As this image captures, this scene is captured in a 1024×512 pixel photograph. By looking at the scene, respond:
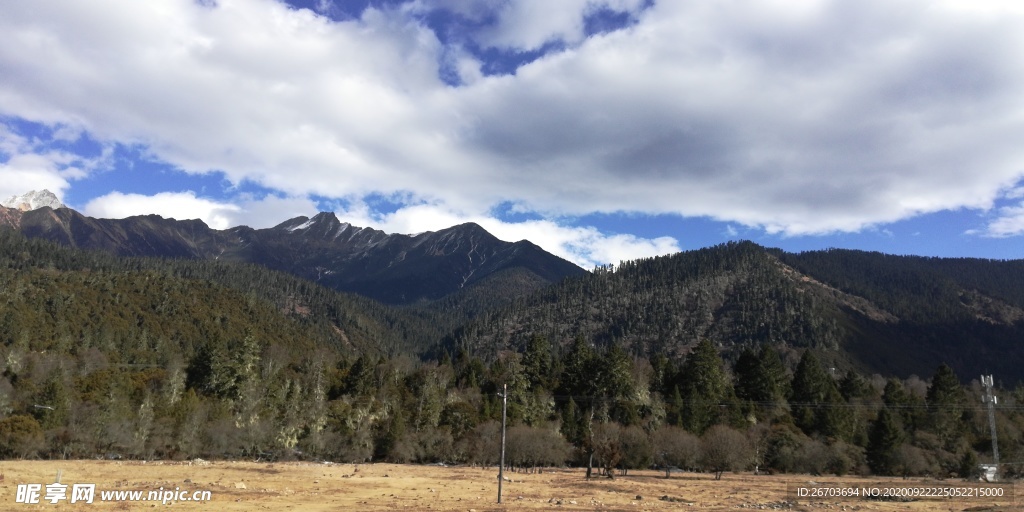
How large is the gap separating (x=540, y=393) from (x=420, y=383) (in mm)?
23219

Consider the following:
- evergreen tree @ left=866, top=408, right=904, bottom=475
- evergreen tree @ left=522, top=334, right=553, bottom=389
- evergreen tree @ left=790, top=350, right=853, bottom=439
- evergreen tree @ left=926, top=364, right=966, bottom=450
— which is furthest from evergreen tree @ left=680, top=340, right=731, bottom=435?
evergreen tree @ left=926, top=364, right=966, bottom=450

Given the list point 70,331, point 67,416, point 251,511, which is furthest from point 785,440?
point 70,331

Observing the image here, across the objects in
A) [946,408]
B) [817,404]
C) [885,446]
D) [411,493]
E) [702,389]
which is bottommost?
[885,446]

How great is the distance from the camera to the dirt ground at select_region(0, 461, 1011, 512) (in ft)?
129

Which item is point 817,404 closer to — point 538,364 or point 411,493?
point 538,364

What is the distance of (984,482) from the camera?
6209 centimetres

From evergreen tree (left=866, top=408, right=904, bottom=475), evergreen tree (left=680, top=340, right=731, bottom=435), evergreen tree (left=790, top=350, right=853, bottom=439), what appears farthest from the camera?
evergreen tree (left=680, top=340, right=731, bottom=435)

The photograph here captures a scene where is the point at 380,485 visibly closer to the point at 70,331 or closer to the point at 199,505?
the point at 199,505

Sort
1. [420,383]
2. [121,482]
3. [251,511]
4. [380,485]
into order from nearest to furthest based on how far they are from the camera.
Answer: [251,511] → [121,482] → [380,485] → [420,383]

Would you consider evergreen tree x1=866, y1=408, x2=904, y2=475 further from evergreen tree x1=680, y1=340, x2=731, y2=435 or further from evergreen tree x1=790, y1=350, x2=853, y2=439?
evergreen tree x1=680, y1=340, x2=731, y2=435

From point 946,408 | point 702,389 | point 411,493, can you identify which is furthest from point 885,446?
point 411,493

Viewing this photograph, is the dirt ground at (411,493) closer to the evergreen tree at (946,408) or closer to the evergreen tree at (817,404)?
the evergreen tree at (817,404)

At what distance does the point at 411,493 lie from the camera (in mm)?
48156

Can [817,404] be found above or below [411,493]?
above
